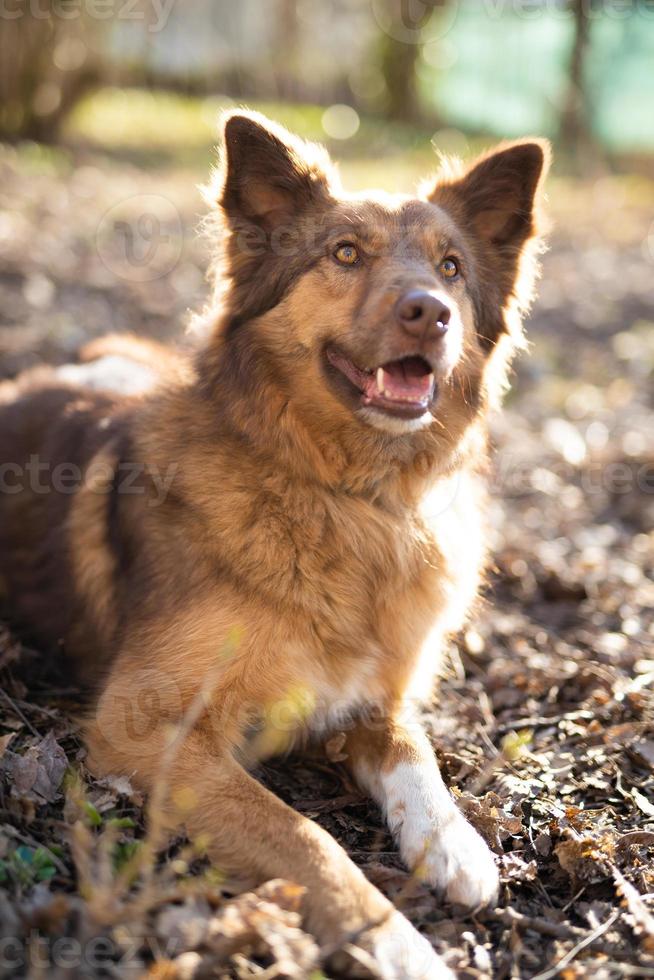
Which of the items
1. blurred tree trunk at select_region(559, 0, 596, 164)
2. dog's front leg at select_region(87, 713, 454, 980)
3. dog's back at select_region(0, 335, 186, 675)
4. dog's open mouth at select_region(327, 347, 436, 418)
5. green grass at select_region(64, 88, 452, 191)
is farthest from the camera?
blurred tree trunk at select_region(559, 0, 596, 164)

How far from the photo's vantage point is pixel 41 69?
1285 cm

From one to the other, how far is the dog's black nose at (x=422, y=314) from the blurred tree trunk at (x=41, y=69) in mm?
10542

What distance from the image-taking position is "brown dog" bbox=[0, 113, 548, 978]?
3.33m

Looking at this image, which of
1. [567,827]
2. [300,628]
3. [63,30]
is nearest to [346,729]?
[300,628]

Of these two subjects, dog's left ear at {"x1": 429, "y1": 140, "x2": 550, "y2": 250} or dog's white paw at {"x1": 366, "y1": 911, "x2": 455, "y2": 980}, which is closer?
dog's white paw at {"x1": 366, "y1": 911, "x2": 455, "y2": 980}

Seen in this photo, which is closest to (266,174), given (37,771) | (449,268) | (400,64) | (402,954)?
(449,268)

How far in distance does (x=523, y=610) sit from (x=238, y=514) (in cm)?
234

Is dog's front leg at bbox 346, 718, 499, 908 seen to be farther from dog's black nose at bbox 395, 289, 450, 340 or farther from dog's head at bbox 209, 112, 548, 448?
dog's black nose at bbox 395, 289, 450, 340

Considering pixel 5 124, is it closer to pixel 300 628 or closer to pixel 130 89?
pixel 130 89

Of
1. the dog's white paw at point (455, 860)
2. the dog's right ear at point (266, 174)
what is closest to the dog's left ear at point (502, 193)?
the dog's right ear at point (266, 174)

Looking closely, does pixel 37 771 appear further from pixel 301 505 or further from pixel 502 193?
pixel 502 193

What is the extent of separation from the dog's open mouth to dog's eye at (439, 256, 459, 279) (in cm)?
56

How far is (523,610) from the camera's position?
5.32 m

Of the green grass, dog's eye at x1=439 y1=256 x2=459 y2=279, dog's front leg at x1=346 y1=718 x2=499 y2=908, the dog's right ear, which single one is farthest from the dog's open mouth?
the green grass
